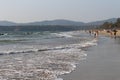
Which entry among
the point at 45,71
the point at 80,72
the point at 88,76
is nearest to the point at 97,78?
the point at 88,76

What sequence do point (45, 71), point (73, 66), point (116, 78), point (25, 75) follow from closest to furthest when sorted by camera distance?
Result: point (116, 78) < point (25, 75) < point (45, 71) < point (73, 66)

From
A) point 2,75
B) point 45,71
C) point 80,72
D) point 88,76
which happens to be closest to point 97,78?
point 88,76

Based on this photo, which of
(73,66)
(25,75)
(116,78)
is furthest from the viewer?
(73,66)

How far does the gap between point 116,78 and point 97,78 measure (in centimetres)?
79

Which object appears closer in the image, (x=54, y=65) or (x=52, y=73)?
(x=52, y=73)

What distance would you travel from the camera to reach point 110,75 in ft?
46.5

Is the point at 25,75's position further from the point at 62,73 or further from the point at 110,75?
the point at 110,75

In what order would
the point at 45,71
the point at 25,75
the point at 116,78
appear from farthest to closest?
the point at 45,71 → the point at 25,75 → the point at 116,78

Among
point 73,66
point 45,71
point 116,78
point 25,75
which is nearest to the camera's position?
point 116,78

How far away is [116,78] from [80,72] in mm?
2337

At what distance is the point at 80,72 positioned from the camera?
1530 centimetres

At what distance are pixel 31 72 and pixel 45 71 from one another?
0.71 m

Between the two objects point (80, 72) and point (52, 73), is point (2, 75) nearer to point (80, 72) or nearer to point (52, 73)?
point (52, 73)

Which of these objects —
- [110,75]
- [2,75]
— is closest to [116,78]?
[110,75]
